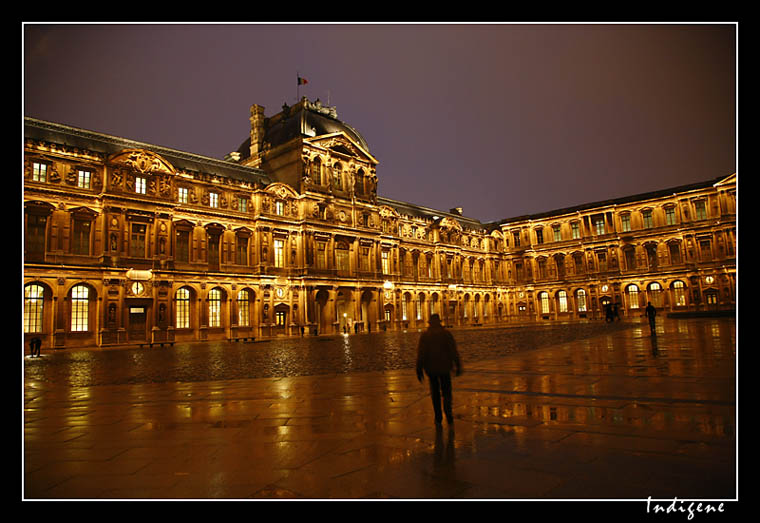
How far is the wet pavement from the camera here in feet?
12.4

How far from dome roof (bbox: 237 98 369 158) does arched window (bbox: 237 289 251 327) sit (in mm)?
14827

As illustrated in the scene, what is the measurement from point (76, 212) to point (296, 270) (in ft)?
52.9

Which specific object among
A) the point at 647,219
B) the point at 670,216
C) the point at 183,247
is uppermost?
the point at 670,216

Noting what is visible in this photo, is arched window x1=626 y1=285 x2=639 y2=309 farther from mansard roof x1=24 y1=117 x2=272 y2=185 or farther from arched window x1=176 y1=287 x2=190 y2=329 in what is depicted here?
arched window x1=176 y1=287 x2=190 y2=329

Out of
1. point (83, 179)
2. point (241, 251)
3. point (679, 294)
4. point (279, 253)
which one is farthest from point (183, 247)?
point (679, 294)

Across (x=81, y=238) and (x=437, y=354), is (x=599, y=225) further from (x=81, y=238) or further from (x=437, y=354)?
(x=437, y=354)

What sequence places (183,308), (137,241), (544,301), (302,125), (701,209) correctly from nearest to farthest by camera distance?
(137,241) → (183,308) → (302,125) → (701,209) → (544,301)

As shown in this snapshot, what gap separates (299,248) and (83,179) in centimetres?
1624

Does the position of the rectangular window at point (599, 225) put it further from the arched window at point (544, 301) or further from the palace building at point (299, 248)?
the arched window at point (544, 301)

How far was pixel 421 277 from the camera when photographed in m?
54.0

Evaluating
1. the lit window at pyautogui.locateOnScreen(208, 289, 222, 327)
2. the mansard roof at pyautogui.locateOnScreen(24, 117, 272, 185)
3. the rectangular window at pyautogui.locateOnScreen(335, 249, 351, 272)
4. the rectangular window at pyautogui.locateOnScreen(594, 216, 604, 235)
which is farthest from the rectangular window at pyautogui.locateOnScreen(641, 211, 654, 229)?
the lit window at pyautogui.locateOnScreen(208, 289, 222, 327)

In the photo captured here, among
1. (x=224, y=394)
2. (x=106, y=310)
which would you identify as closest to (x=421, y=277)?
(x=106, y=310)

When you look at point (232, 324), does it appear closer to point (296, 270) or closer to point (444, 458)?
point (296, 270)

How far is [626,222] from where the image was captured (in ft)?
195
